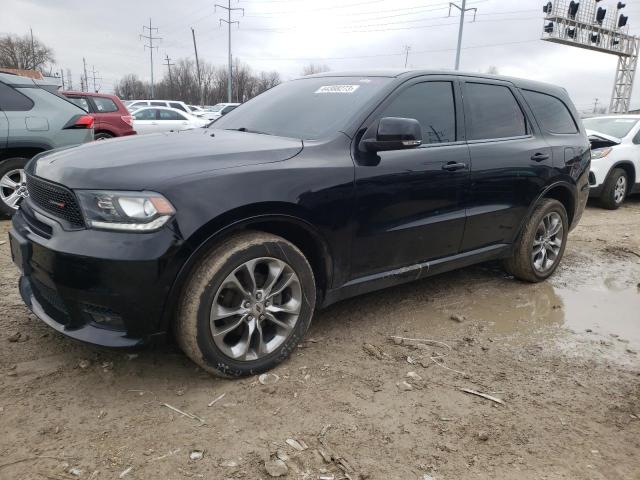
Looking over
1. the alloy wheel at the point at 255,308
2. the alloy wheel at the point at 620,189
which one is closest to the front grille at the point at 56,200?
the alloy wheel at the point at 255,308

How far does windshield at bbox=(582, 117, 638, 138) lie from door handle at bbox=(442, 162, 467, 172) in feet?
23.5

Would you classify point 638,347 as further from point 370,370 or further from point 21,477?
point 21,477

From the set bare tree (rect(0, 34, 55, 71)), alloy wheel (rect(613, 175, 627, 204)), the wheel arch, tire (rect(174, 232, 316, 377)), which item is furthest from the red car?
bare tree (rect(0, 34, 55, 71))

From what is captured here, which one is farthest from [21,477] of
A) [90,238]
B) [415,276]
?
[415,276]

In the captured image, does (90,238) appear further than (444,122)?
No

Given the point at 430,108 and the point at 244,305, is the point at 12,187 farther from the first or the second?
the point at 430,108

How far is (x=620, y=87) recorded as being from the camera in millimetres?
36125

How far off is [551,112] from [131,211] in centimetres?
388

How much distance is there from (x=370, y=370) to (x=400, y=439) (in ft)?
2.07

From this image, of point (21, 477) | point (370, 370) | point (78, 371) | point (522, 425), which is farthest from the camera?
point (370, 370)

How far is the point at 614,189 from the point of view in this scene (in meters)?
8.88

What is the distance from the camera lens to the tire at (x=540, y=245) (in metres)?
4.45

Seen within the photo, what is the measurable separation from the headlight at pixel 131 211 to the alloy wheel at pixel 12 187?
13.9 feet

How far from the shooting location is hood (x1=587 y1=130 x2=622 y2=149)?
8.89m
